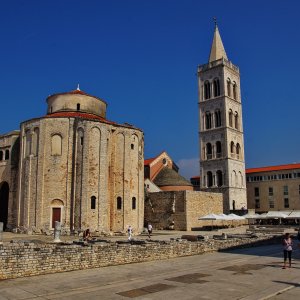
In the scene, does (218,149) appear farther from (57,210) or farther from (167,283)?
(167,283)

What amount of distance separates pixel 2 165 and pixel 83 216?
1246 centimetres

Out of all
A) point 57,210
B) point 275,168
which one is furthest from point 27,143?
point 275,168

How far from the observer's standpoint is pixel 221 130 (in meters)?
63.2

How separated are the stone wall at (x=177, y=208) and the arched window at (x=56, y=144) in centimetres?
1421

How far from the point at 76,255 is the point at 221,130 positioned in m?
51.5

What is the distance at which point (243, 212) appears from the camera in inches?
2197

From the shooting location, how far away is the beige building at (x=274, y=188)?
236 ft

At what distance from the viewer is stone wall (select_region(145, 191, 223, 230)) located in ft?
137

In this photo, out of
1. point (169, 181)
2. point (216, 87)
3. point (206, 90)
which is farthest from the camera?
point (206, 90)

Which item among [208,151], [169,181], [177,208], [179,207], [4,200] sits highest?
[208,151]

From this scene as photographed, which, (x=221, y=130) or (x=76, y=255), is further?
(x=221, y=130)

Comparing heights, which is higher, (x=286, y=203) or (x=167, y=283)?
(x=286, y=203)

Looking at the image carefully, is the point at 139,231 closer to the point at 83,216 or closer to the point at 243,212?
the point at 83,216

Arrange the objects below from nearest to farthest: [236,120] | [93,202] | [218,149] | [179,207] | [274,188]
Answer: [93,202] → [179,207] → [218,149] → [236,120] → [274,188]
